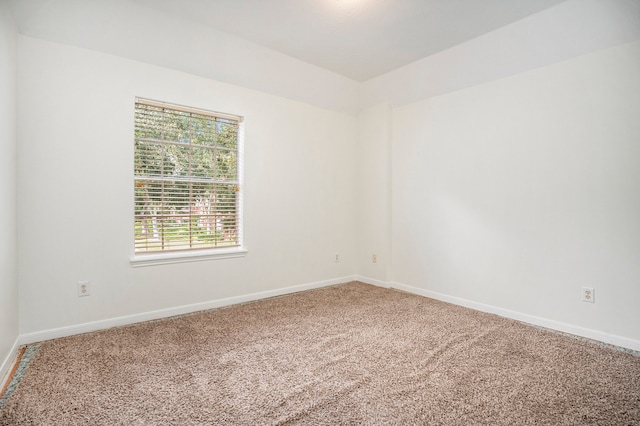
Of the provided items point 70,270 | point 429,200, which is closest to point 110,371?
point 70,270

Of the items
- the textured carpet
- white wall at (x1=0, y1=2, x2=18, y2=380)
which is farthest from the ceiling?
the textured carpet

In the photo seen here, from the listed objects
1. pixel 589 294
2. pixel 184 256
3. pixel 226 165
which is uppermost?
pixel 226 165

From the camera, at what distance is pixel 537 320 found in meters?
2.99

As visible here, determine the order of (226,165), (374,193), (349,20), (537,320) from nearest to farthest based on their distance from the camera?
(537,320) < (349,20) < (226,165) < (374,193)

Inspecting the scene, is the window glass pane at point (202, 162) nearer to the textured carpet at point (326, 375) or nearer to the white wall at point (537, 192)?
the textured carpet at point (326, 375)

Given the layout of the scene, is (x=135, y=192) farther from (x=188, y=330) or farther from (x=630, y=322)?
(x=630, y=322)

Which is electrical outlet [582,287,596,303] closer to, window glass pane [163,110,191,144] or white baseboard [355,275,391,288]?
white baseboard [355,275,391,288]

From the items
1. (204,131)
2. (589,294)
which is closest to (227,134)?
(204,131)

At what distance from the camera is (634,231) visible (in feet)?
8.18

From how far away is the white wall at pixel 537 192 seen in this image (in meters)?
2.55

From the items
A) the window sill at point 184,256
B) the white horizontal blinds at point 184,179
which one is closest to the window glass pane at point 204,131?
the white horizontal blinds at point 184,179

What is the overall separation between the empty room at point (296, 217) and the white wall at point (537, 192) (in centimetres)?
2

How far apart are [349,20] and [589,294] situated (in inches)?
128

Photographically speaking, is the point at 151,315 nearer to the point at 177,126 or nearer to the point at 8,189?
the point at 8,189
